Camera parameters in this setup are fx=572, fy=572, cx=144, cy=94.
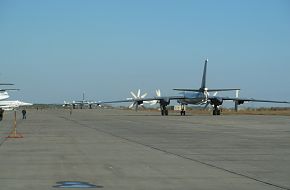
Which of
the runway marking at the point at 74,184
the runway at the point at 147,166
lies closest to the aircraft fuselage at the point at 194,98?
the runway at the point at 147,166

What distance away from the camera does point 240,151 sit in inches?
727

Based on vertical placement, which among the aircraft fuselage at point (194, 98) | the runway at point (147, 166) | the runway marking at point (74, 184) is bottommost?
the runway marking at point (74, 184)

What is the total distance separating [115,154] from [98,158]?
140 cm

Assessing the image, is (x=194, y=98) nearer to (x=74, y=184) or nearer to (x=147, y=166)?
(x=147, y=166)

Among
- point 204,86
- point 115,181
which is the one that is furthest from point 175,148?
point 204,86

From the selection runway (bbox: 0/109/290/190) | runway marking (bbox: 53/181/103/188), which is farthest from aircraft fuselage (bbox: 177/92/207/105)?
runway marking (bbox: 53/181/103/188)

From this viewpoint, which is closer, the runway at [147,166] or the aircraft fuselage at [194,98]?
the runway at [147,166]

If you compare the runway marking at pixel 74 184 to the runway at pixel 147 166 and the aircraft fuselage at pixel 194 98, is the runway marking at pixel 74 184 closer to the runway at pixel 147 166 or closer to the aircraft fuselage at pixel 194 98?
the runway at pixel 147 166

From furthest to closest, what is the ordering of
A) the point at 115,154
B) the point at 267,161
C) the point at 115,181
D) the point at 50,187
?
the point at 115,154 → the point at 267,161 → the point at 115,181 → the point at 50,187

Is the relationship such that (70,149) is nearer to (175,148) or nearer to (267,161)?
(175,148)

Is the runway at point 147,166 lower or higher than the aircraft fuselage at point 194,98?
lower

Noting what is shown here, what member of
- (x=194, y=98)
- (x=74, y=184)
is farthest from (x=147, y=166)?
(x=194, y=98)

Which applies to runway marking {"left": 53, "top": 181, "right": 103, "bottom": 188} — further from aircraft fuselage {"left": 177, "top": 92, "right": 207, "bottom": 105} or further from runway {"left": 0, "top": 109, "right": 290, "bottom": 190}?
aircraft fuselage {"left": 177, "top": 92, "right": 207, "bottom": 105}

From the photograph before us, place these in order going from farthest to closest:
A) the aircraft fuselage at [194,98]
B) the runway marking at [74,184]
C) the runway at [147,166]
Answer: the aircraft fuselage at [194,98], the runway at [147,166], the runway marking at [74,184]
